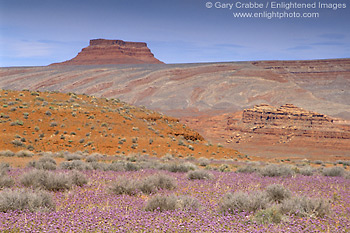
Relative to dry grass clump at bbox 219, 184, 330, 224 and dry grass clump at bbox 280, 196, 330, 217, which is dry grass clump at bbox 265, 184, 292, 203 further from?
dry grass clump at bbox 280, 196, 330, 217

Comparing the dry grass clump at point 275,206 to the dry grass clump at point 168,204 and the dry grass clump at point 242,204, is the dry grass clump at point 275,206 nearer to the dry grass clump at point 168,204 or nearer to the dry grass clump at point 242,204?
the dry grass clump at point 242,204

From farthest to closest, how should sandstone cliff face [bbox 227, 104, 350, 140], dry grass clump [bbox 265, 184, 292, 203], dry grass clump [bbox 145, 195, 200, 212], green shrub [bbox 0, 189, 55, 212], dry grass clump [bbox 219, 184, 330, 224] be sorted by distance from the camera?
sandstone cliff face [bbox 227, 104, 350, 140] < dry grass clump [bbox 265, 184, 292, 203] < dry grass clump [bbox 145, 195, 200, 212] < dry grass clump [bbox 219, 184, 330, 224] < green shrub [bbox 0, 189, 55, 212]

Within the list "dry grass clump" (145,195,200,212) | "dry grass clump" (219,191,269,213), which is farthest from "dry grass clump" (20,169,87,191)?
"dry grass clump" (219,191,269,213)

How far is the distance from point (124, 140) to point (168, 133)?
611 centimetres

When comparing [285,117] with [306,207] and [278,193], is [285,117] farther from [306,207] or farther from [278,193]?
[306,207]

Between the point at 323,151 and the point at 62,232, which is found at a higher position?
the point at 62,232

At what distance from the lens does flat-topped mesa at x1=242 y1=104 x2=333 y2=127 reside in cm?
5653

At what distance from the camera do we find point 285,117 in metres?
57.7

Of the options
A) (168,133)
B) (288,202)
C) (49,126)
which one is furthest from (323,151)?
(288,202)

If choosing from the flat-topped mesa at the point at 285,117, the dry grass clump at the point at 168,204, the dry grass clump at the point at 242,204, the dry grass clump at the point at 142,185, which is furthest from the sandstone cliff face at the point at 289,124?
the dry grass clump at the point at 168,204

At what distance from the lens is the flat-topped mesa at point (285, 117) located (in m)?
56.5

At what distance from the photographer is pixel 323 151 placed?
46.0 meters

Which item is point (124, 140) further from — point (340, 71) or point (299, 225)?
point (340, 71)

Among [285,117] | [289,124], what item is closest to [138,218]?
[289,124]
